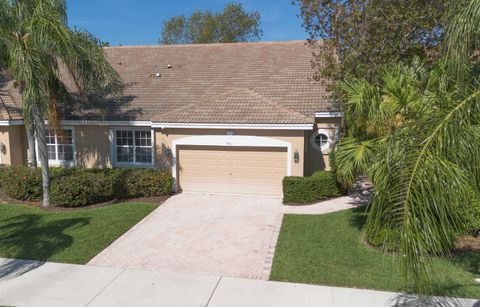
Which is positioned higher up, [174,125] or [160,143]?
[174,125]

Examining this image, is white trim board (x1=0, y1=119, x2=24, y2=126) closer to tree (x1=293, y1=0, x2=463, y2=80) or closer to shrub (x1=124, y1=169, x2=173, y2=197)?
shrub (x1=124, y1=169, x2=173, y2=197)

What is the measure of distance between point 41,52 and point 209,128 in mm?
6104

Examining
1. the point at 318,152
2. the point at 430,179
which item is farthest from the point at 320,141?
the point at 430,179

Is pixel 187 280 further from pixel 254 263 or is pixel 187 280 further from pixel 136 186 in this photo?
pixel 136 186

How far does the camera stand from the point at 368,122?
949cm

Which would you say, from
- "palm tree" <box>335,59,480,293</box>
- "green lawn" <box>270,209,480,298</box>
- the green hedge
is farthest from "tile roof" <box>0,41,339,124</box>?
"palm tree" <box>335,59,480,293</box>

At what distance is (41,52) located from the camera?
459 inches

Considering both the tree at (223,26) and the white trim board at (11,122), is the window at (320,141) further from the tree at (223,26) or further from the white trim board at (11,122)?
the tree at (223,26)

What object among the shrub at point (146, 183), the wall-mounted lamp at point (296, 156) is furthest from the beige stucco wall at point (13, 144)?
the wall-mounted lamp at point (296, 156)

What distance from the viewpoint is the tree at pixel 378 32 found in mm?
11484

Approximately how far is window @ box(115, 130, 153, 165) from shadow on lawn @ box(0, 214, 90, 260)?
16.6 feet

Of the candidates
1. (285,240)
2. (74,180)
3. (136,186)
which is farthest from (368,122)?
(74,180)

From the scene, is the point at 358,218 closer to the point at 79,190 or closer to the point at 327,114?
the point at 327,114

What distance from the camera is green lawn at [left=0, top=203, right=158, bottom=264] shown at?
944cm
